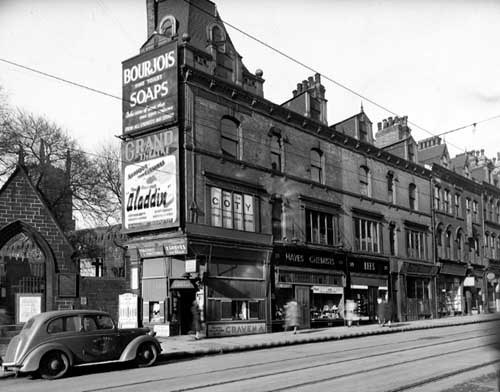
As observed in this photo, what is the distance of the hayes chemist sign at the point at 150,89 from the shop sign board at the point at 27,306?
27.4 ft

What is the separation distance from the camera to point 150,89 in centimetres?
2444

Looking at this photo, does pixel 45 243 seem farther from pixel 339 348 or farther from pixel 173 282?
pixel 339 348

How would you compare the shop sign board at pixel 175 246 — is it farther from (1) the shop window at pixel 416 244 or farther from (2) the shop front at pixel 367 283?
(1) the shop window at pixel 416 244

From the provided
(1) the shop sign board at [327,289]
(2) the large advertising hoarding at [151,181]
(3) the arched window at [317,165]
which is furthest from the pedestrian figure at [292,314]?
(3) the arched window at [317,165]

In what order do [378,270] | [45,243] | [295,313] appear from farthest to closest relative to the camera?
[378,270] → [295,313] → [45,243]

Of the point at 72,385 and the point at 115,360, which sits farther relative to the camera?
the point at 115,360

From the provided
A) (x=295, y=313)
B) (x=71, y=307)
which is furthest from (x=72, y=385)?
(x=295, y=313)

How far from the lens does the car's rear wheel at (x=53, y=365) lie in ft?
43.2

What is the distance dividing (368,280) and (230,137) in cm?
1308

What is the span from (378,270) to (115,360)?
22605 mm

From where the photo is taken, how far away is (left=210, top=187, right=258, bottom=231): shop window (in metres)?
24.2

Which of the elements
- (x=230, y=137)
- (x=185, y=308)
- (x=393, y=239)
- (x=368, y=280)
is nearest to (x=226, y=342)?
(x=185, y=308)

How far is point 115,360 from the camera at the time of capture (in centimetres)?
1448

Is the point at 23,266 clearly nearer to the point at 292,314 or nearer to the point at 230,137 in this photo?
the point at 230,137
